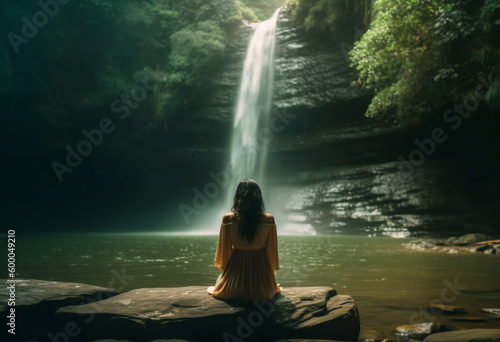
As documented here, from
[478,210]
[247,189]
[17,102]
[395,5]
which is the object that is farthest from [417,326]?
[17,102]

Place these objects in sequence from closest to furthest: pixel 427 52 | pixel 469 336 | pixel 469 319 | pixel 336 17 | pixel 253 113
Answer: pixel 469 336, pixel 469 319, pixel 427 52, pixel 336 17, pixel 253 113

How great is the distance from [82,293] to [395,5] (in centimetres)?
1365

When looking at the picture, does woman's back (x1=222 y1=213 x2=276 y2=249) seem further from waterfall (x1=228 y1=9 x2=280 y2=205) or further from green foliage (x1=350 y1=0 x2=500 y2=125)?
waterfall (x1=228 y1=9 x2=280 y2=205)

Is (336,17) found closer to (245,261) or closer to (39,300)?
(245,261)

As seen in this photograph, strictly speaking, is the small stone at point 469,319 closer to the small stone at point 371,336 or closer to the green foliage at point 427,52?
the small stone at point 371,336

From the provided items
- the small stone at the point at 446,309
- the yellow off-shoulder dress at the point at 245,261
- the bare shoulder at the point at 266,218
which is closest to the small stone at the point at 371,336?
the yellow off-shoulder dress at the point at 245,261

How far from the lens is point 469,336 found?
316cm

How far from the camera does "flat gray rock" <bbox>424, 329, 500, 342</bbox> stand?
10.1 ft

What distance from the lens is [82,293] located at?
157 inches

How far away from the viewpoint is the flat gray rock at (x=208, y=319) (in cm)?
341

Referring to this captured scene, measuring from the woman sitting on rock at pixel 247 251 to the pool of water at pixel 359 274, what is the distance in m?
1.12

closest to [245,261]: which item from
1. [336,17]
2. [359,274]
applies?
[359,274]

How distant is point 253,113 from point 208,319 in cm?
1949

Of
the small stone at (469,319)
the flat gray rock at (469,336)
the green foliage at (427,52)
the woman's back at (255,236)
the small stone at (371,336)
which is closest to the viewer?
the flat gray rock at (469,336)
